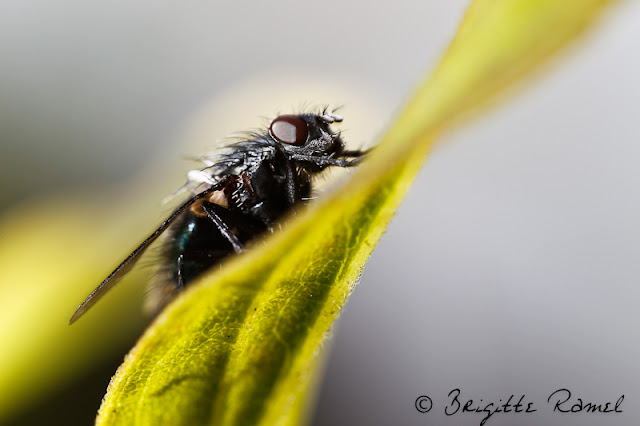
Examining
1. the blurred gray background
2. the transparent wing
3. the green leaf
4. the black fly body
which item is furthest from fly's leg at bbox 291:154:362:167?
the blurred gray background

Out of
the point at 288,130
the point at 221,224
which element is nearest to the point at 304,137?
the point at 288,130

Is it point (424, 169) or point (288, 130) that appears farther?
point (424, 169)

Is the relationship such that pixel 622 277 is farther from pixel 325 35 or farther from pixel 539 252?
pixel 325 35

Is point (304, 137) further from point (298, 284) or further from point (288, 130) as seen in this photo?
point (298, 284)

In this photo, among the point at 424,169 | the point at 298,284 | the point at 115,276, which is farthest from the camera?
the point at 424,169

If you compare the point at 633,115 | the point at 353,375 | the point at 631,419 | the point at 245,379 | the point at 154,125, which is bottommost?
the point at 631,419

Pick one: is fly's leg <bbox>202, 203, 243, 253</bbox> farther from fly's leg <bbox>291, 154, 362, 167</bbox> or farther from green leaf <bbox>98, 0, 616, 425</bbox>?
green leaf <bbox>98, 0, 616, 425</bbox>

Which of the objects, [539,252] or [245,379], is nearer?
[245,379]

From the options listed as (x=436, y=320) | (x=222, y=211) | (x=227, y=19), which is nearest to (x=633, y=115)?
(x=436, y=320)
